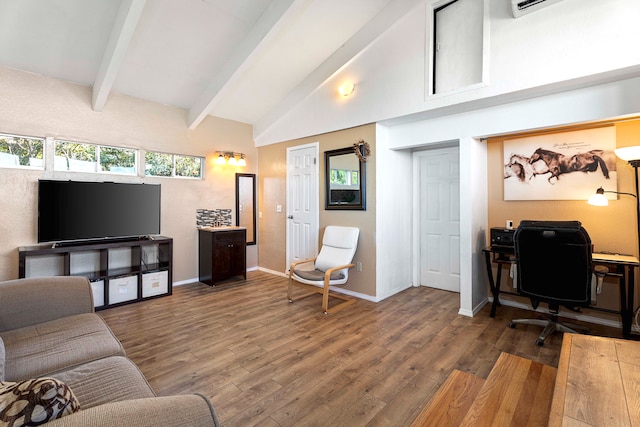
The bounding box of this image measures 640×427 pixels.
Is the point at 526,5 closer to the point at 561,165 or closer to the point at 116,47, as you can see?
the point at 561,165

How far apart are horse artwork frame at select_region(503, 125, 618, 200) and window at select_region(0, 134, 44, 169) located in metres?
5.65

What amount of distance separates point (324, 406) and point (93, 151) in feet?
13.8

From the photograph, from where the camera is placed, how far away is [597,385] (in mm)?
1339

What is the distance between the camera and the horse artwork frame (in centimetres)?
300

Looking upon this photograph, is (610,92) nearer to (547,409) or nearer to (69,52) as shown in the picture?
(547,409)

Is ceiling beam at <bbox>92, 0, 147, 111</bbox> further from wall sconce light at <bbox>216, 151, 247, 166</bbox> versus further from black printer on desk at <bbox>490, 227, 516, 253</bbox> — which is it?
black printer on desk at <bbox>490, 227, 516, 253</bbox>

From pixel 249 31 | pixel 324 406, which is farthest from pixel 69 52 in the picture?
pixel 324 406

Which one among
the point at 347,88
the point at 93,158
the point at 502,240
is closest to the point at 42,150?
the point at 93,158

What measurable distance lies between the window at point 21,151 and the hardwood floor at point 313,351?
203 centimetres

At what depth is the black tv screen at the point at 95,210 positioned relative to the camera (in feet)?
11.5

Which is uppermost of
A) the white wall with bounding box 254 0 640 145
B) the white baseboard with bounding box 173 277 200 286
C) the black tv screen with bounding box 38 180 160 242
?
the white wall with bounding box 254 0 640 145

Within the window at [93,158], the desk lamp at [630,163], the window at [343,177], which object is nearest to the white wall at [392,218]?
the window at [343,177]

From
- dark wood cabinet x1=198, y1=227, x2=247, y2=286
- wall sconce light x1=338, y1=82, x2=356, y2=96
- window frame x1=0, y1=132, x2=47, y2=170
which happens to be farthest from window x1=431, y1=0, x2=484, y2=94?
window frame x1=0, y1=132, x2=47, y2=170

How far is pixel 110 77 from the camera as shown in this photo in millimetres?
3443
